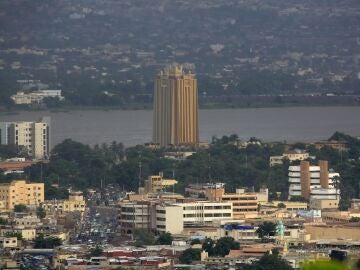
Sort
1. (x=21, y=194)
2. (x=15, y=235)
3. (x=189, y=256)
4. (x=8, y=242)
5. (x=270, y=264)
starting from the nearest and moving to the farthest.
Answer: (x=270, y=264) → (x=189, y=256) → (x=8, y=242) → (x=15, y=235) → (x=21, y=194)

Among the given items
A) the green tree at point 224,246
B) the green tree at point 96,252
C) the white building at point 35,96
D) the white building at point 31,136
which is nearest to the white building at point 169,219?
the green tree at point 224,246

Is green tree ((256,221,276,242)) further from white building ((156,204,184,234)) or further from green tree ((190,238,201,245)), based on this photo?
white building ((156,204,184,234))

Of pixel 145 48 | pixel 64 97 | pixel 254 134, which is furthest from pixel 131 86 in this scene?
pixel 254 134

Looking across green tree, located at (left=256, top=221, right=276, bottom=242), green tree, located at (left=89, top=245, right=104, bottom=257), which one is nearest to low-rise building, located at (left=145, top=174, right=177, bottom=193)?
green tree, located at (left=256, top=221, right=276, bottom=242)

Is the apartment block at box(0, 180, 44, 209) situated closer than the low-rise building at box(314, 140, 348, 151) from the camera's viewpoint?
Yes

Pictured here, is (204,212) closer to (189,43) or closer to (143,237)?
(143,237)

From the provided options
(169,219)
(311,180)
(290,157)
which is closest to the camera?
(169,219)

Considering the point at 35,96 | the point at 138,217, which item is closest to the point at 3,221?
the point at 138,217
